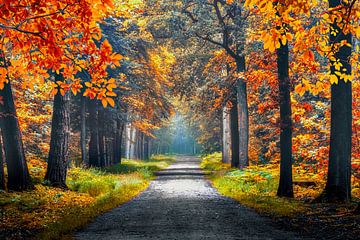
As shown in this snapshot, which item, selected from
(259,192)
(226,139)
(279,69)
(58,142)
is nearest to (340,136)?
(279,69)

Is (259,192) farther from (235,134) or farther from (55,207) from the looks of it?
(235,134)

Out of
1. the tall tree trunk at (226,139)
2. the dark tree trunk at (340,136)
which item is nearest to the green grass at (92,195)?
the dark tree trunk at (340,136)

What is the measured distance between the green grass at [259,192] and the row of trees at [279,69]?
43.9 inches

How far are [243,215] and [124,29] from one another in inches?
647

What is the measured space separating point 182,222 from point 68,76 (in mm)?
3769

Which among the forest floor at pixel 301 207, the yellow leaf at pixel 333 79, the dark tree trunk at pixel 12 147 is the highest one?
the yellow leaf at pixel 333 79

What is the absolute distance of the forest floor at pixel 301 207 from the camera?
29.2ft

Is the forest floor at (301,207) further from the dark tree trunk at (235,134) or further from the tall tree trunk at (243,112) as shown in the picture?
the dark tree trunk at (235,134)

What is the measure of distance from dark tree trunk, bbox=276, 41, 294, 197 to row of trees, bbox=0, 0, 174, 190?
504cm

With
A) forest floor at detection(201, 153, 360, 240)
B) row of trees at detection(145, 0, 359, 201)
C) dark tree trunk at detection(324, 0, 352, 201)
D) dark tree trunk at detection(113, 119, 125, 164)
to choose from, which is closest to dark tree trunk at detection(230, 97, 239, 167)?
row of trees at detection(145, 0, 359, 201)

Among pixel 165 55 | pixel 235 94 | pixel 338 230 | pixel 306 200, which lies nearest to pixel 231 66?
pixel 235 94

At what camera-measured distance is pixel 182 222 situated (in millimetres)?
9852

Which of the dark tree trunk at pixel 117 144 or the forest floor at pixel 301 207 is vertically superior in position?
the dark tree trunk at pixel 117 144

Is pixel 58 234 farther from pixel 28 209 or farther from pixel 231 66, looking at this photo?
pixel 231 66
